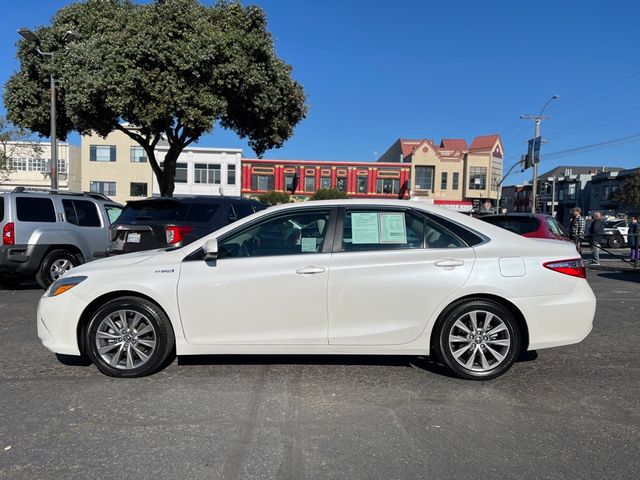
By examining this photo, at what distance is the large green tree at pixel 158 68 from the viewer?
43.5ft

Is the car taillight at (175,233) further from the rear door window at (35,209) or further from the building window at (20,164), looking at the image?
the building window at (20,164)

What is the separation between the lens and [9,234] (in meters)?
8.48

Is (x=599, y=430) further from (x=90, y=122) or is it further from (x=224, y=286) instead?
(x=90, y=122)

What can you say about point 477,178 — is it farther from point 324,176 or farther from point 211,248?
point 211,248

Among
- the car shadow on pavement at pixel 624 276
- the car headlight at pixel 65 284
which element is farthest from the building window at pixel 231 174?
the car headlight at pixel 65 284

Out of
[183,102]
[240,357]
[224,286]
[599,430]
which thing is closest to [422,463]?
[599,430]

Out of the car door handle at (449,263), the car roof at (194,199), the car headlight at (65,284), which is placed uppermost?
the car roof at (194,199)

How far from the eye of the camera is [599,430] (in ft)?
11.4

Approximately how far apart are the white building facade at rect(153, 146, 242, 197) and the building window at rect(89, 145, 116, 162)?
4.44 m

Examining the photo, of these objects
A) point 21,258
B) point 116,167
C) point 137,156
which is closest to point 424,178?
point 137,156

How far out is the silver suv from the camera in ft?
28.0

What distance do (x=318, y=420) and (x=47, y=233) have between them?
24.6 feet

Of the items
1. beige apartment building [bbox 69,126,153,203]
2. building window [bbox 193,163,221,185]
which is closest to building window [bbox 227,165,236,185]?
building window [bbox 193,163,221,185]

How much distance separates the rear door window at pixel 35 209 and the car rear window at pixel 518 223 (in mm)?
8822
